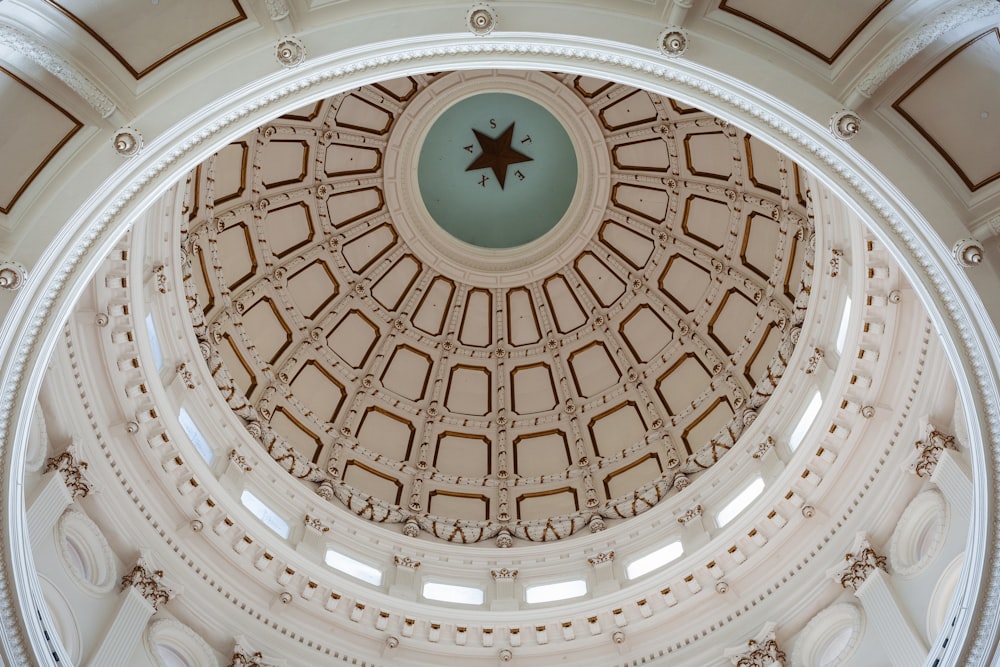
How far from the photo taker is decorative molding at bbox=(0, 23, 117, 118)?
1063 centimetres

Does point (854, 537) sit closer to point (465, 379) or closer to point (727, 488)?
point (727, 488)

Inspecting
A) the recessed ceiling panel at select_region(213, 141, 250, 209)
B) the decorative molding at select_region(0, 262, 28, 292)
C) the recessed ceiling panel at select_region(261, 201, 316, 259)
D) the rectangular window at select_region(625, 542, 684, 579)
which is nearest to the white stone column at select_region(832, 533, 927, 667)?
the rectangular window at select_region(625, 542, 684, 579)

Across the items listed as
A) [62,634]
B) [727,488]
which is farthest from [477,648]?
[62,634]

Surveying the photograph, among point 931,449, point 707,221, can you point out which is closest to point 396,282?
point 707,221

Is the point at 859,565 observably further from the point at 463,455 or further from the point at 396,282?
the point at 396,282

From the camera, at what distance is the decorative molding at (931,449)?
1597cm

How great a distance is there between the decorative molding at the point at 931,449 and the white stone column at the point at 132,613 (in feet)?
46.6

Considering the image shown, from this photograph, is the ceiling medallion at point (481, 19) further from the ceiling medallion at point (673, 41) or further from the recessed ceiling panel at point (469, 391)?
the recessed ceiling panel at point (469, 391)

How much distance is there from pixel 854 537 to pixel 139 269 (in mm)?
15507

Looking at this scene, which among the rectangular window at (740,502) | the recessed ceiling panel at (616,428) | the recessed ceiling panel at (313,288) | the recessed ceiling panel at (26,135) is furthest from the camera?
the recessed ceiling panel at (313,288)

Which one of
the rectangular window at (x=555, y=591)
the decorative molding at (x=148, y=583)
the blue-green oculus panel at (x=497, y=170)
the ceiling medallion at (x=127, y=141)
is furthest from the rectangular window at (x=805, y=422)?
the ceiling medallion at (x=127, y=141)

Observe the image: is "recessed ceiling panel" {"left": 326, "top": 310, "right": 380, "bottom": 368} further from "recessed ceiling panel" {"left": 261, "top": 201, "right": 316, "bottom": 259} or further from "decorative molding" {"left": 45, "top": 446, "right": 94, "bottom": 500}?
"decorative molding" {"left": 45, "top": 446, "right": 94, "bottom": 500}

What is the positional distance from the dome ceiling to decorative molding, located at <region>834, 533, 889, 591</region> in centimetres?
652

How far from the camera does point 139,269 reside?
19.1 m
